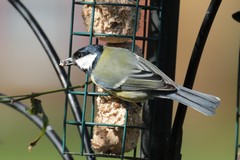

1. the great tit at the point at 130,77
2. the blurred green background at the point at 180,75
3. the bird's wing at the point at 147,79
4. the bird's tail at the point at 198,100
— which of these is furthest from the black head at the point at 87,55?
the blurred green background at the point at 180,75

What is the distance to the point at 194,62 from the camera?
84.3 inches

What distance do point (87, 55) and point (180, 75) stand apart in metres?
5.48

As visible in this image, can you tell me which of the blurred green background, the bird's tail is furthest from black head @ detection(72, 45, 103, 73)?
the blurred green background

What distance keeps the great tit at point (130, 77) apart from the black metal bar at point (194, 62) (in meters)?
0.06

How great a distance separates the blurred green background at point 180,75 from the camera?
292 inches

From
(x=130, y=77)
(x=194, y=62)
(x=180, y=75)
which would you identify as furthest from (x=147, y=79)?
(x=180, y=75)

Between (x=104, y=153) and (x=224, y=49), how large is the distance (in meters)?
6.14

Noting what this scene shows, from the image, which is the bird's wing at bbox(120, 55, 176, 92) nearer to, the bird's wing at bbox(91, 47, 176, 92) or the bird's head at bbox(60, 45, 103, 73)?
the bird's wing at bbox(91, 47, 176, 92)

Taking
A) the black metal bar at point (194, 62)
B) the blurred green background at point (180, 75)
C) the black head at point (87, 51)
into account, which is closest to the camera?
the black metal bar at point (194, 62)

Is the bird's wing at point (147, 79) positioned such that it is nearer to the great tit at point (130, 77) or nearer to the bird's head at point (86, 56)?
the great tit at point (130, 77)

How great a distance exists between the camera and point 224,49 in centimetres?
841

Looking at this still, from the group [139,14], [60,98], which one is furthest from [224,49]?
[139,14]

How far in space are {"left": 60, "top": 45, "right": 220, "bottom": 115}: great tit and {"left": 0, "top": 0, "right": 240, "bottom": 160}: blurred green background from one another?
171 inches

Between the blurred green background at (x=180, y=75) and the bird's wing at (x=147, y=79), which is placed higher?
the bird's wing at (x=147, y=79)
